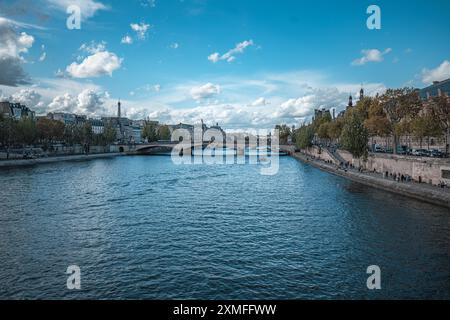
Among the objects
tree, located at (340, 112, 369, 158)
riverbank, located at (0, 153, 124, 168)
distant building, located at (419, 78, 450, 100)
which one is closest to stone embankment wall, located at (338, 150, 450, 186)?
tree, located at (340, 112, 369, 158)

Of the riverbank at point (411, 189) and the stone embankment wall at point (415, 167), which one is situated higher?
the stone embankment wall at point (415, 167)

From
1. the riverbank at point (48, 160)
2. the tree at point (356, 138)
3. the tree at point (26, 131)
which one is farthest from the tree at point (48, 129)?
the tree at point (356, 138)

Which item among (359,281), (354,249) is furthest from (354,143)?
(359,281)

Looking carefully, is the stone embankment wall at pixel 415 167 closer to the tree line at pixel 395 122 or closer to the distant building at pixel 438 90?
the tree line at pixel 395 122

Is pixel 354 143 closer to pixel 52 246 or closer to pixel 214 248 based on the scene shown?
pixel 214 248

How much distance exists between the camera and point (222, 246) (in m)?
23.9

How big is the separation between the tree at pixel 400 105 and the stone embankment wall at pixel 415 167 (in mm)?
4216

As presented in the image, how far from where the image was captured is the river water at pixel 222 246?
17.7m

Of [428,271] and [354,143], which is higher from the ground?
[354,143]

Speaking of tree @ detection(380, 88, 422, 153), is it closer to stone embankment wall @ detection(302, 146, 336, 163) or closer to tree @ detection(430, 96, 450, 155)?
tree @ detection(430, 96, 450, 155)

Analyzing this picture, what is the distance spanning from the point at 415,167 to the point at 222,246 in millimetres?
35363

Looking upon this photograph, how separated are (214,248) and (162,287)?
6229 millimetres

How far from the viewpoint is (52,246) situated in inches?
936

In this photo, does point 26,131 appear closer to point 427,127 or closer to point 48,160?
point 48,160
